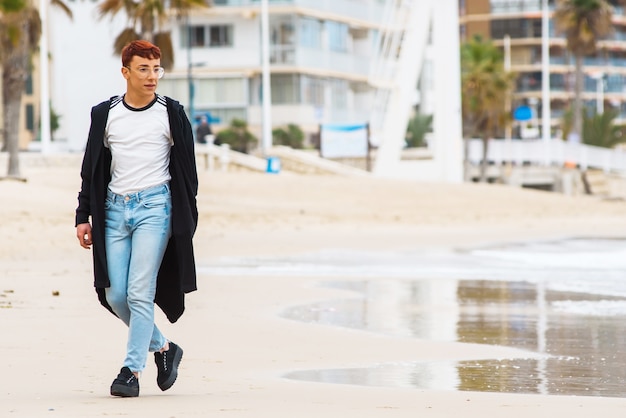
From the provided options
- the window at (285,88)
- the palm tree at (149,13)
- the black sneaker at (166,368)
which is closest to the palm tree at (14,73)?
the palm tree at (149,13)

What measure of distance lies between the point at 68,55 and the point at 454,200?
122 ft

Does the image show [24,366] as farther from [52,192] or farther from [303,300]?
[52,192]

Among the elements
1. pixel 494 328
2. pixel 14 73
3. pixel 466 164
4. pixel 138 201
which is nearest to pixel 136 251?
pixel 138 201

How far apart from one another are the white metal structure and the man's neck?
37464 mm

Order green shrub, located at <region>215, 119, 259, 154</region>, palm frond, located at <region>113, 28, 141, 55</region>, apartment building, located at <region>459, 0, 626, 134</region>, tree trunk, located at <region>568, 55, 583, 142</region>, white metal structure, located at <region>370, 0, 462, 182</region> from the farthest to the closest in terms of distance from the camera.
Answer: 1. apartment building, located at <region>459, 0, 626, 134</region>
2. tree trunk, located at <region>568, 55, 583, 142</region>
3. green shrub, located at <region>215, 119, 259, 154</region>
4. white metal structure, located at <region>370, 0, 462, 182</region>
5. palm frond, located at <region>113, 28, 141, 55</region>

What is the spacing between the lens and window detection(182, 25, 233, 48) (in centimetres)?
6838

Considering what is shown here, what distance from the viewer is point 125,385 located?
20.8 ft

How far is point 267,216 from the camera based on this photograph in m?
28.6

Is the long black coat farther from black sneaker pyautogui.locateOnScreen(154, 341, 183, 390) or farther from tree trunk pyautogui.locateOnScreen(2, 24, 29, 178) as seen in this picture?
tree trunk pyautogui.locateOnScreen(2, 24, 29, 178)

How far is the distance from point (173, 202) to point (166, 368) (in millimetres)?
751

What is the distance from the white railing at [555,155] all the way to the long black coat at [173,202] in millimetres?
51997

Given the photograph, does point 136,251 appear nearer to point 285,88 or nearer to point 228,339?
point 228,339

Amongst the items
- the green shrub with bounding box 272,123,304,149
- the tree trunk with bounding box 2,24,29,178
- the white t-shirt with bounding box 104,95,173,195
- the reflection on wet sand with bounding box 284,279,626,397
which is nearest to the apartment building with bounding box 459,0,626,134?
the green shrub with bounding box 272,123,304,149

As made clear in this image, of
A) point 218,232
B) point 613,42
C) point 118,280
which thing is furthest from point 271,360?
point 613,42
